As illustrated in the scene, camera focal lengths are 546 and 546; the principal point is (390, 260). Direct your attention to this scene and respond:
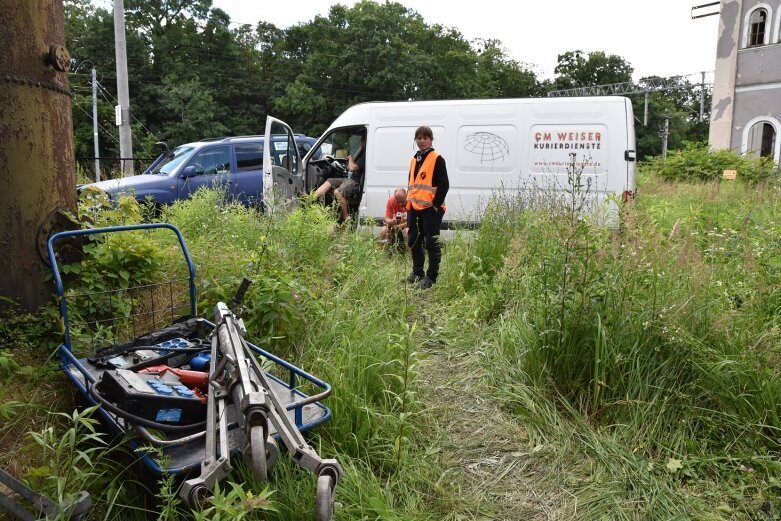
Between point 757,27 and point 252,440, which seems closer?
point 252,440

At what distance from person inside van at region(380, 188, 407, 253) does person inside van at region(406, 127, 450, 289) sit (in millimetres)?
814

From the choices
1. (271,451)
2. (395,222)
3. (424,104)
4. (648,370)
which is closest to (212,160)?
(424,104)

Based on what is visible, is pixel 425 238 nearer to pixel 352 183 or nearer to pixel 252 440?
pixel 352 183

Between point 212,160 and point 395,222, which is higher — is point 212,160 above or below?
above

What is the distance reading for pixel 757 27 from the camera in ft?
67.3

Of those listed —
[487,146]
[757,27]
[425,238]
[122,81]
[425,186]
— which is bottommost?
[425,238]

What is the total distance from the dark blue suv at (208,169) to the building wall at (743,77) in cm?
1852

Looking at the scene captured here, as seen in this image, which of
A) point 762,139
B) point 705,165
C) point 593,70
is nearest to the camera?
point 705,165

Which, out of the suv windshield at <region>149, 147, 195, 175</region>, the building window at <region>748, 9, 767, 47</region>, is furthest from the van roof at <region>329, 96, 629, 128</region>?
the building window at <region>748, 9, 767, 47</region>

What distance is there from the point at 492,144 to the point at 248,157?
5.82m

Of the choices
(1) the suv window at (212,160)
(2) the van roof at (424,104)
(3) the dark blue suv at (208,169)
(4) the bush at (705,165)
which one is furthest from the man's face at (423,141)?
(4) the bush at (705,165)

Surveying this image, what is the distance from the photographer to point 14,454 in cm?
255

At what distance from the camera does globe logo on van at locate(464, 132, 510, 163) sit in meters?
8.41

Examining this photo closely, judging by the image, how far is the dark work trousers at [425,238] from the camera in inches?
237
